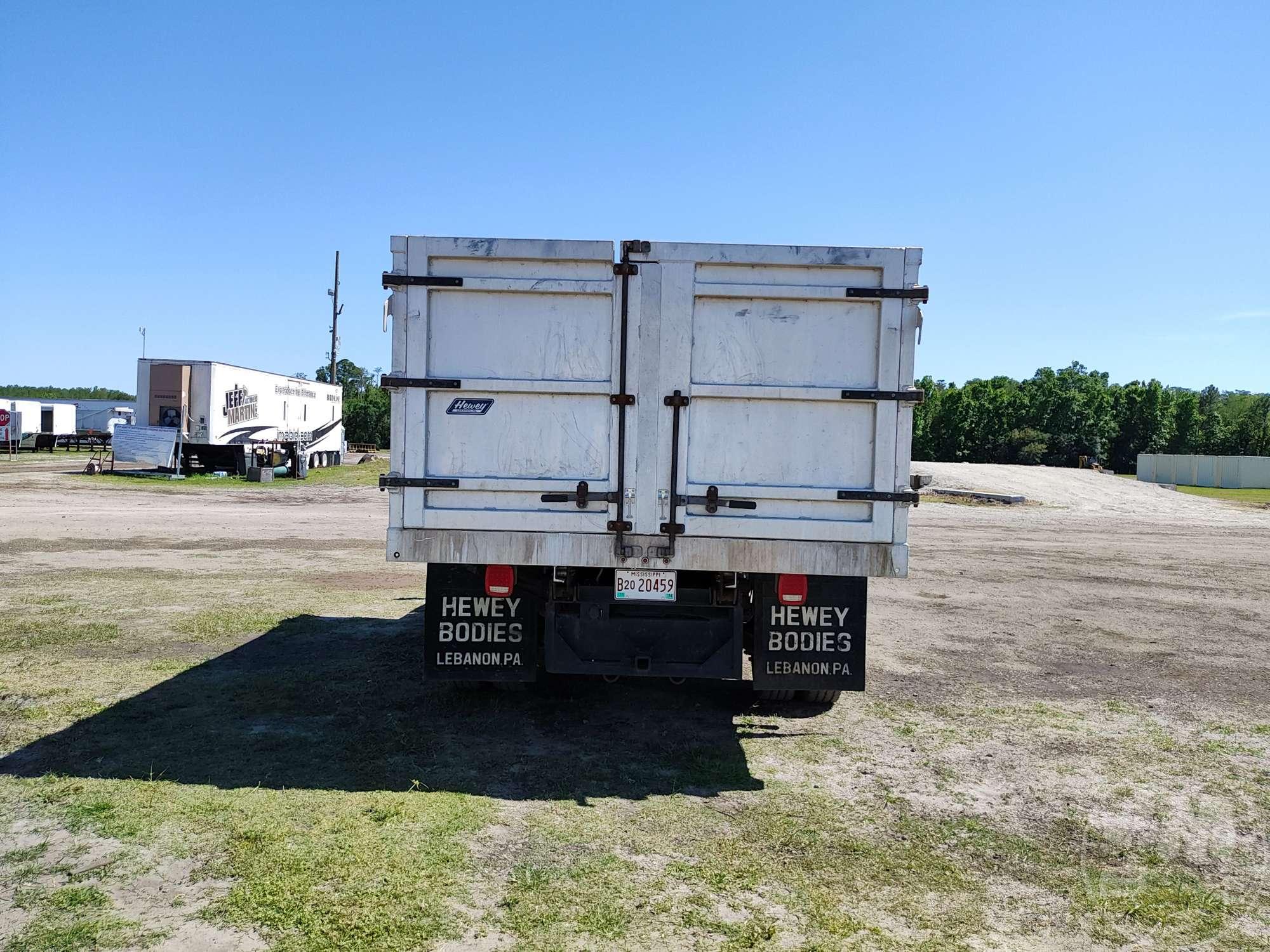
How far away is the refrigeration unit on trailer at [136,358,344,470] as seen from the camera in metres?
27.4

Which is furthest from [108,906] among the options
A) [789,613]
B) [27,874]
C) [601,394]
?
[789,613]

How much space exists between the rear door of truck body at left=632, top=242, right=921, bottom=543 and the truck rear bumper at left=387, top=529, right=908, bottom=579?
71 mm

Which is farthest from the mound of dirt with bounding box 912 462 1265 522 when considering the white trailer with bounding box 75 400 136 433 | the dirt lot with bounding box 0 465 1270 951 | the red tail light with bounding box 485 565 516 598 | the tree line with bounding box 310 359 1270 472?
the white trailer with bounding box 75 400 136 433

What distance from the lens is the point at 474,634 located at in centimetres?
551

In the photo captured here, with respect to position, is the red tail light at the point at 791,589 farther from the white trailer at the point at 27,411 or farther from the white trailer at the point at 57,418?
the white trailer at the point at 57,418

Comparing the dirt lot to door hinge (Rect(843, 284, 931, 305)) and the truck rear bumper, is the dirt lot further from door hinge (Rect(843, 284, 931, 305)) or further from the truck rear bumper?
door hinge (Rect(843, 284, 931, 305))

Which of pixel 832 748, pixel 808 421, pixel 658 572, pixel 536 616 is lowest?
pixel 832 748

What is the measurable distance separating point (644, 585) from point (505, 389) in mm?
1383

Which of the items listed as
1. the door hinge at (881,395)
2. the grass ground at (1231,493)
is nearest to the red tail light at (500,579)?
the door hinge at (881,395)

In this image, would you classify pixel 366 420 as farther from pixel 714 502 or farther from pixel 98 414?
pixel 714 502

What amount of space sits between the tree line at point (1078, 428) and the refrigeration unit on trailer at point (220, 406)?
173ft

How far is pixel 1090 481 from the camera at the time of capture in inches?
1467

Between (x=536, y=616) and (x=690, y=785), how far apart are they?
1517mm

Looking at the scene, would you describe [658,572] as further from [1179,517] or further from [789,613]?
[1179,517]
